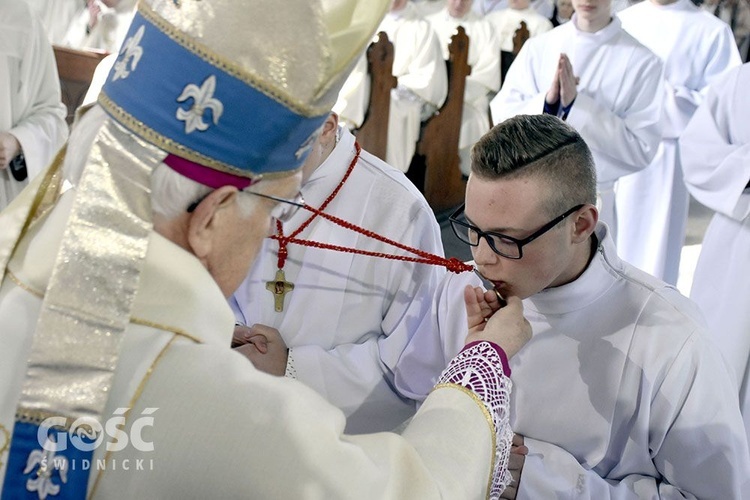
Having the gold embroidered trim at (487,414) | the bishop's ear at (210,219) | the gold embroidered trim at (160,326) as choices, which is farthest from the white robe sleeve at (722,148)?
the gold embroidered trim at (160,326)

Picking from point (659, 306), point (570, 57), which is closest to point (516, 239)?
point (659, 306)

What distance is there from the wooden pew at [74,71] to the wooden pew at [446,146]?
3299 millimetres

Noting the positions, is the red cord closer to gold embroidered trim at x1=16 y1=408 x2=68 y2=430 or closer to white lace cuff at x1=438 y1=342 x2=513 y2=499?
white lace cuff at x1=438 y1=342 x2=513 y2=499

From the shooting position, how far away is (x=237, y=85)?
1.34 m

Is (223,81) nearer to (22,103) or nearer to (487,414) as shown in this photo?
(487,414)

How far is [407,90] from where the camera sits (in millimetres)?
8148

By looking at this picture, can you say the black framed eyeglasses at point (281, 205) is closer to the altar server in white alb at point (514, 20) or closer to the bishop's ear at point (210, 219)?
the bishop's ear at point (210, 219)

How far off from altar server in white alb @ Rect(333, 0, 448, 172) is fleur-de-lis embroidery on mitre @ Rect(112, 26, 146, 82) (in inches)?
223

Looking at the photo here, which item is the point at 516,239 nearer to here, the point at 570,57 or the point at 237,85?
the point at 237,85

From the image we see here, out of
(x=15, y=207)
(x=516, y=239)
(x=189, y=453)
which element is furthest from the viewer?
(x=516, y=239)

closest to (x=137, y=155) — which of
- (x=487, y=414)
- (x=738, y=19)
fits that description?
(x=487, y=414)

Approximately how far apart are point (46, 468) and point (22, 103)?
3.01 meters

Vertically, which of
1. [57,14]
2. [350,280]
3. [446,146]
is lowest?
[57,14]

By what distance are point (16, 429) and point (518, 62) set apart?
5084 millimetres
